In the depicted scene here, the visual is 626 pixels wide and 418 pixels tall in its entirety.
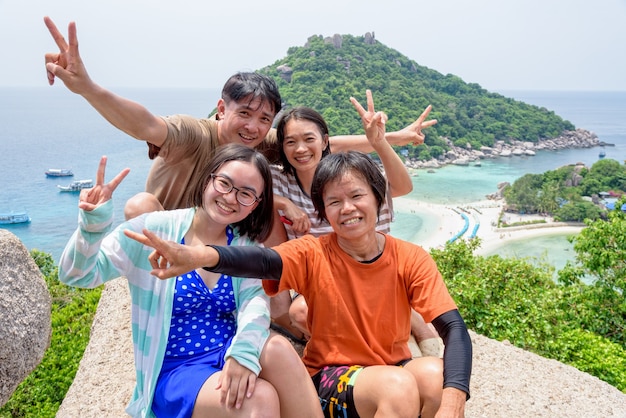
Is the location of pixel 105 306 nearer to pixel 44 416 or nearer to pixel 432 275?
pixel 44 416

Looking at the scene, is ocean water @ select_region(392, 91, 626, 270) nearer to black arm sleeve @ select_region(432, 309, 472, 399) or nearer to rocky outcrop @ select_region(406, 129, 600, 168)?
rocky outcrop @ select_region(406, 129, 600, 168)

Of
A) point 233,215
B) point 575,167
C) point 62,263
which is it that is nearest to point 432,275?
point 233,215

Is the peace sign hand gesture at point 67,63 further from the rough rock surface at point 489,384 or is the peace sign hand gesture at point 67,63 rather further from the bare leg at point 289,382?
the rough rock surface at point 489,384

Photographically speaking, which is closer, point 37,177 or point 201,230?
point 201,230

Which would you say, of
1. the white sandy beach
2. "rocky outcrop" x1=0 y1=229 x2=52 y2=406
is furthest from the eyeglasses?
the white sandy beach

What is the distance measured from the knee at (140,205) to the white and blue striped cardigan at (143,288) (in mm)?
659

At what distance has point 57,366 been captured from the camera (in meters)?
7.44

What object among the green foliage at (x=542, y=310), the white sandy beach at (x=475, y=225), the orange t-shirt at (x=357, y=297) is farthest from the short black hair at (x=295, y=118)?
the white sandy beach at (x=475, y=225)

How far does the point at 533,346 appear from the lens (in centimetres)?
733

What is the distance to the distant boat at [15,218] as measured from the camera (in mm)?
44094

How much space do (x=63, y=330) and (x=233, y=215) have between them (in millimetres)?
7489

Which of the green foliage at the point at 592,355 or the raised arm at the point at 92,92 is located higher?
the raised arm at the point at 92,92

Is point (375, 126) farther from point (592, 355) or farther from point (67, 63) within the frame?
point (592, 355)

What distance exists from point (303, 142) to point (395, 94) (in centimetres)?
6378
